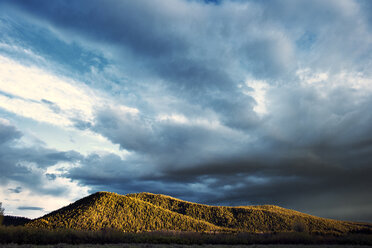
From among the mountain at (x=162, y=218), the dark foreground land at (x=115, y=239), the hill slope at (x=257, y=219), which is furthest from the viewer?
the hill slope at (x=257, y=219)

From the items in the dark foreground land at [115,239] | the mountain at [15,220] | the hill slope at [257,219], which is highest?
the hill slope at [257,219]

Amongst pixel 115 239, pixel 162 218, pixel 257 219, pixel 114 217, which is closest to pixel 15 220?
pixel 114 217

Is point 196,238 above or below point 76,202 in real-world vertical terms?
below

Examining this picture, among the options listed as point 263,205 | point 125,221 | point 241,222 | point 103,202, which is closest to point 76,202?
point 103,202

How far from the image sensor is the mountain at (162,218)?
8881cm

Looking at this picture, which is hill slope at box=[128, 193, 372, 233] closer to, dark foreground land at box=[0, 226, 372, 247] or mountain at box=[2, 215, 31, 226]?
dark foreground land at box=[0, 226, 372, 247]

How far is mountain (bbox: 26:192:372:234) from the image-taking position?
8881cm

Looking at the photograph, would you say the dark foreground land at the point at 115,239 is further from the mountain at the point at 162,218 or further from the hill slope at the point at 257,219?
A: the hill slope at the point at 257,219

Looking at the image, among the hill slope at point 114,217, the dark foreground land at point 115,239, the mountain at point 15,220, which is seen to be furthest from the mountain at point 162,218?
the dark foreground land at point 115,239

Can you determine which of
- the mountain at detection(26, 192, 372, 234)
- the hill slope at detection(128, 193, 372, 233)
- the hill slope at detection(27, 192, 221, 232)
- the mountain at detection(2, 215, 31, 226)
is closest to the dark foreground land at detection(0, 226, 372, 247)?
the mountain at detection(26, 192, 372, 234)

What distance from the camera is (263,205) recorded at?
550 ft

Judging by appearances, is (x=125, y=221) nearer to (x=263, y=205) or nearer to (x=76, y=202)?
(x=76, y=202)

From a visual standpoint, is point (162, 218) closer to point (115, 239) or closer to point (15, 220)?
point (15, 220)

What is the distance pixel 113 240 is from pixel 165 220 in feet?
227
